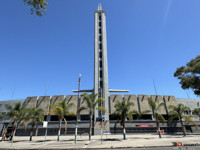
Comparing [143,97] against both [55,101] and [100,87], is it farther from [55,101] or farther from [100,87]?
[55,101]

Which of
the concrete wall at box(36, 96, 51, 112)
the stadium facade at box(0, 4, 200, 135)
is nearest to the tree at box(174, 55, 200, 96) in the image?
the stadium facade at box(0, 4, 200, 135)

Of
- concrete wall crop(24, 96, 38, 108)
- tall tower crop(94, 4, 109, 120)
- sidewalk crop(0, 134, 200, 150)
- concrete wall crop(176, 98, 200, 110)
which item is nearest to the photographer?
sidewalk crop(0, 134, 200, 150)

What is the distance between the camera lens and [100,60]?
48.4m

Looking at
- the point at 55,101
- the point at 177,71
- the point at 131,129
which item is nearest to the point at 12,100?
the point at 55,101

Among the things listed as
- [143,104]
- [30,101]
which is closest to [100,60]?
[143,104]

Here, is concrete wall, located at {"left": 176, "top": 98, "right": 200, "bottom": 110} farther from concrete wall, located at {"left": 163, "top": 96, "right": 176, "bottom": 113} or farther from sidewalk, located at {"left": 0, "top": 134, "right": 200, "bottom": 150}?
sidewalk, located at {"left": 0, "top": 134, "right": 200, "bottom": 150}

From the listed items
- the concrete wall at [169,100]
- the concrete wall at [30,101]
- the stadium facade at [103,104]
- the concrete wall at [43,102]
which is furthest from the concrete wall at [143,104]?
the concrete wall at [30,101]

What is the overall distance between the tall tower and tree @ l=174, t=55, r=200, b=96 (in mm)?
24881

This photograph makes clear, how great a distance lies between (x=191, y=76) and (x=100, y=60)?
32610 mm

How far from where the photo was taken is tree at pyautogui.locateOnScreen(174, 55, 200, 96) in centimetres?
1880

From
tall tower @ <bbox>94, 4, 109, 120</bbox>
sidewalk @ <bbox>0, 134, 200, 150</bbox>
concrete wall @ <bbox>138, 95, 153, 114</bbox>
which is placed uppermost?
tall tower @ <bbox>94, 4, 109, 120</bbox>

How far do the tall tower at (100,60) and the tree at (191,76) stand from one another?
24881 mm

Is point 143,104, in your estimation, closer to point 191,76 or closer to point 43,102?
point 191,76

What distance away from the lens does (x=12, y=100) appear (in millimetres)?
48375
